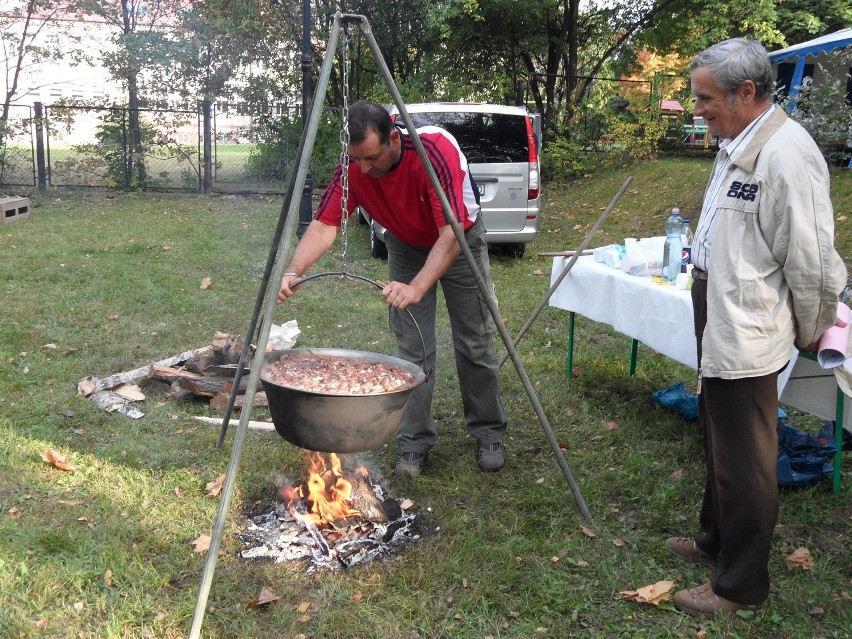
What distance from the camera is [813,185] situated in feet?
8.23

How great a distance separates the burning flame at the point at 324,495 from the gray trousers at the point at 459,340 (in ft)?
1.61

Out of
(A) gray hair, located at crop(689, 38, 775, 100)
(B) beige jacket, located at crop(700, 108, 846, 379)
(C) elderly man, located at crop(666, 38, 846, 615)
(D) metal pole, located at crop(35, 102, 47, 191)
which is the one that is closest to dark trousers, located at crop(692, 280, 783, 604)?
(C) elderly man, located at crop(666, 38, 846, 615)

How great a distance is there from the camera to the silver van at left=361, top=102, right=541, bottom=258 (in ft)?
30.2

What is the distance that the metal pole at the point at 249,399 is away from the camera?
2.46m

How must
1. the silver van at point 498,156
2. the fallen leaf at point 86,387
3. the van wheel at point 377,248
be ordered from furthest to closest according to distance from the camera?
the van wheel at point 377,248, the silver van at point 498,156, the fallen leaf at point 86,387

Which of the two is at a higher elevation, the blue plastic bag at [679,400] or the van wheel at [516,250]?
the van wheel at [516,250]

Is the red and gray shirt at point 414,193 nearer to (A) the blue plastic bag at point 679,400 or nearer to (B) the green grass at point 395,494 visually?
(B) the green grass at point 395,494

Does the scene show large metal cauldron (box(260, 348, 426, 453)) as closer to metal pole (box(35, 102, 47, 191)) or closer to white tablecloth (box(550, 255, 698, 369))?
white tablecloth (box(550, 255, 698, 369))

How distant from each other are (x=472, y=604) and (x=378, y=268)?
6360 millimetres

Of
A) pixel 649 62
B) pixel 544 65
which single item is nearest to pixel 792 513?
pixel 544 65

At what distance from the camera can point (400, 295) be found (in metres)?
3.26

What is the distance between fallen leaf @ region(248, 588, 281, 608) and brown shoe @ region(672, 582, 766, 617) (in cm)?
159

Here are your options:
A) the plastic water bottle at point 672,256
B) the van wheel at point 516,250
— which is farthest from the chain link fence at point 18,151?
the plastic water bottle at point 672,256

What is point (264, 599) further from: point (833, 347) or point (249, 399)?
point (833, 347)
